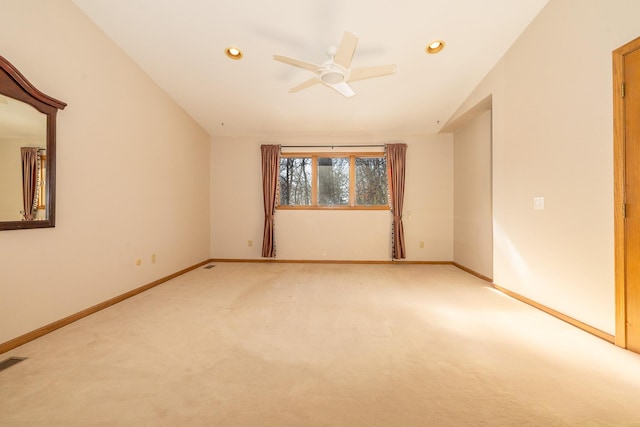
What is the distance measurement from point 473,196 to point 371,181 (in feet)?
5.89

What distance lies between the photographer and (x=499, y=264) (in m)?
3.32

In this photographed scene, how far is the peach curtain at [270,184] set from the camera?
16.5ft

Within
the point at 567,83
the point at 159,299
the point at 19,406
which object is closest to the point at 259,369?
the point at 19,406

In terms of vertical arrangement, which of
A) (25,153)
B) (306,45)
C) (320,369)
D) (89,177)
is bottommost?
(320,369)

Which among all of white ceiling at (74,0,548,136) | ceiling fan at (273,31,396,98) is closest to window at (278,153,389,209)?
white ceiling at (74,0,548,136)

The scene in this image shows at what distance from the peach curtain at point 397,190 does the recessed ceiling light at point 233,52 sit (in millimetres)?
2995

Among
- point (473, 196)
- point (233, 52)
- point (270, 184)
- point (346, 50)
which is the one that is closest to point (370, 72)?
point (346, 50)

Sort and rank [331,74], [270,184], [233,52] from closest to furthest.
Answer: [331,74], [233,52], [270,184]

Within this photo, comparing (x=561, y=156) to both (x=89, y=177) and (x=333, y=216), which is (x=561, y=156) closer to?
(x=333, y=216)

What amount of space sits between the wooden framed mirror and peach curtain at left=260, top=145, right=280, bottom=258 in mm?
3012

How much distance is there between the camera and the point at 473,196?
4.25m

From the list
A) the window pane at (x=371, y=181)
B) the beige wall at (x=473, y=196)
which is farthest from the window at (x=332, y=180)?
the beige wall at (x=473, y=196)

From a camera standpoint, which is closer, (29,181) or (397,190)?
(29,181)

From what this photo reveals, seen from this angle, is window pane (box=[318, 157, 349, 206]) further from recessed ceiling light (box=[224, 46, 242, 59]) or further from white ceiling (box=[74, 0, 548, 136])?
recessed ceiling light (box=[224, 46, 242, 59])
